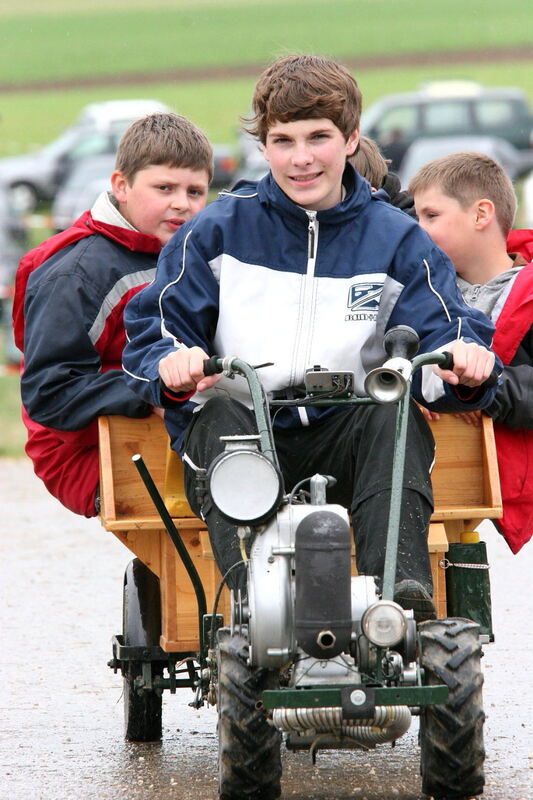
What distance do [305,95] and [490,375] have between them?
3.16ft

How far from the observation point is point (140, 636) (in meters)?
5.26

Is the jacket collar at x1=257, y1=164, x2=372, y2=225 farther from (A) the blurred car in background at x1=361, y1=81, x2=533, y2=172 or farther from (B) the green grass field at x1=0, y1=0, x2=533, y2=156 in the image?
(B) the green grass field at x1=0, y1=0, x2=533, y2=156

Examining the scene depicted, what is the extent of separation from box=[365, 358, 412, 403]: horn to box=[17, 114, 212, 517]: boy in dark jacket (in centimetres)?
126

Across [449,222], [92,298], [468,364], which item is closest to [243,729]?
[468,364]

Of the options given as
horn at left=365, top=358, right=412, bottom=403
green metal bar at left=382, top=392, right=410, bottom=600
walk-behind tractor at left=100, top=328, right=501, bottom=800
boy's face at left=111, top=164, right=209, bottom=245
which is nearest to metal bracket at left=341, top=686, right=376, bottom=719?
walk-behind tractor at left=100, top=328, right=501, bottom=800

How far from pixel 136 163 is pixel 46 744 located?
2151mm

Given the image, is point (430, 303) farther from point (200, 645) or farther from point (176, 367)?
point (200, 645)

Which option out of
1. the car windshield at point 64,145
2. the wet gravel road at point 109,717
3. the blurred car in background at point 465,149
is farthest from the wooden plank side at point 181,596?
the car windshield at point 64,145

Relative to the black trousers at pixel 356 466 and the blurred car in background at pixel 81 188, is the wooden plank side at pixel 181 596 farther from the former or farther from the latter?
the blurred car in background at pixel 81 188

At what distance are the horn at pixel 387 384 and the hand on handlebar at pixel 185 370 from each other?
0.53 meters

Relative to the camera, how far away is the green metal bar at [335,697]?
3.80m

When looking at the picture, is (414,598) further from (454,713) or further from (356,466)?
(356,466)

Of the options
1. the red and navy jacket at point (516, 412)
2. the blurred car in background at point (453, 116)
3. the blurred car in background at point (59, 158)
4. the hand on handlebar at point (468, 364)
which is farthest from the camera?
the blurred car in background at point (453, 116)

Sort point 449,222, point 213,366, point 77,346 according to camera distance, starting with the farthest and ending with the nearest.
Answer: point 449,222 < point 77,346 < point 213,366
